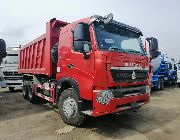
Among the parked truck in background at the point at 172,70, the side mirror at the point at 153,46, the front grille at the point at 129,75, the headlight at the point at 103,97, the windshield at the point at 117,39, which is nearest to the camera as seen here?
the headlight at the point at 103,97

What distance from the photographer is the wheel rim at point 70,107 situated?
6.46m

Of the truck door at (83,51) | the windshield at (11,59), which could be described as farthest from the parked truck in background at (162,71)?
the truck door at (83,51)

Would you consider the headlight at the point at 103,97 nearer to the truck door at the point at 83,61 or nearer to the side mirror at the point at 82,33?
the truck door at the point at 83,61

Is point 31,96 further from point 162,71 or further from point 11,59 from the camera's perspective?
point 162,71

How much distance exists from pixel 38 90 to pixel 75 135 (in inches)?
173

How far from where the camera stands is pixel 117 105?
5859 millimetres

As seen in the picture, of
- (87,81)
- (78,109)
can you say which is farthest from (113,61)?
(78,109)

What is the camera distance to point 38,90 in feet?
32.6

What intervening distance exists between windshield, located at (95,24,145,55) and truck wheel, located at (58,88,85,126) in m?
1.54

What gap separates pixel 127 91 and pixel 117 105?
1.80ft

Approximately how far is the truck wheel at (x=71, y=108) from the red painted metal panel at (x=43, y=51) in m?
1.52

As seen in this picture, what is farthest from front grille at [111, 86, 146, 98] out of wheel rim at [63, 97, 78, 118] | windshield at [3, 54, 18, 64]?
windshield at [3, 54, 18, 64]

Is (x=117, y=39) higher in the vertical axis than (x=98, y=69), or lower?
higher

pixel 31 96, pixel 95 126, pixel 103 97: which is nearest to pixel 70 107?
pixel 95 126
